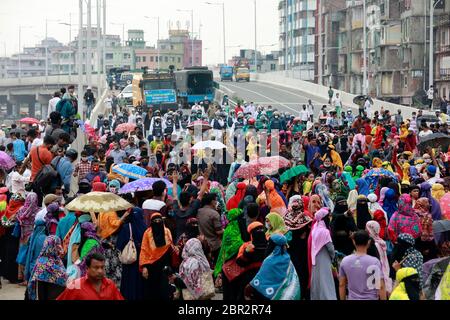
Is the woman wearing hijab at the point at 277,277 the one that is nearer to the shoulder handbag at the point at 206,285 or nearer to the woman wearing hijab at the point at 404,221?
the shoulder handbag at the point at 206,285

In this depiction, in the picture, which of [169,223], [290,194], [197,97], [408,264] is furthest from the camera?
[197,97]

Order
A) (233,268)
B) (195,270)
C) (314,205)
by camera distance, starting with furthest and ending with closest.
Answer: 1. (314,205)
2. (195,270)
3. (233,268)

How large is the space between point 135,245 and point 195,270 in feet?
2.55

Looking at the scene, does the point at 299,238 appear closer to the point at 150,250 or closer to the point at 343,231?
the point at 343,231

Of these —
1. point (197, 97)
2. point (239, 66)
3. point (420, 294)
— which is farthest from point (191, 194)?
point (239, 66)

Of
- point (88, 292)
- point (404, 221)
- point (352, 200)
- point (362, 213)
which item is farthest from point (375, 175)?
point (88, 292)

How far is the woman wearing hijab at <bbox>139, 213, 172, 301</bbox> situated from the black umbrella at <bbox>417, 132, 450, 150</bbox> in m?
12.9

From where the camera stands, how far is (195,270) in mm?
13805

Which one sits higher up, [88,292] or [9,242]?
[88,292]

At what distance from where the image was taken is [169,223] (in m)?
14.6

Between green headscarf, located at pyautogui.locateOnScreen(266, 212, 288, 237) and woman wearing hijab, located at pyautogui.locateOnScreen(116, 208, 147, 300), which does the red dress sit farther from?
green headscarf, located at pyautogui.locateOnScreen(266, 212, 288, 237)

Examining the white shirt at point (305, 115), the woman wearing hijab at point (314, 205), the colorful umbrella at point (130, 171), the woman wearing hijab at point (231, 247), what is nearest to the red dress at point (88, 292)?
the woman wearing hijab at point (231, 247)

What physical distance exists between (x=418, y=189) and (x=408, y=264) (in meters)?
4.09
